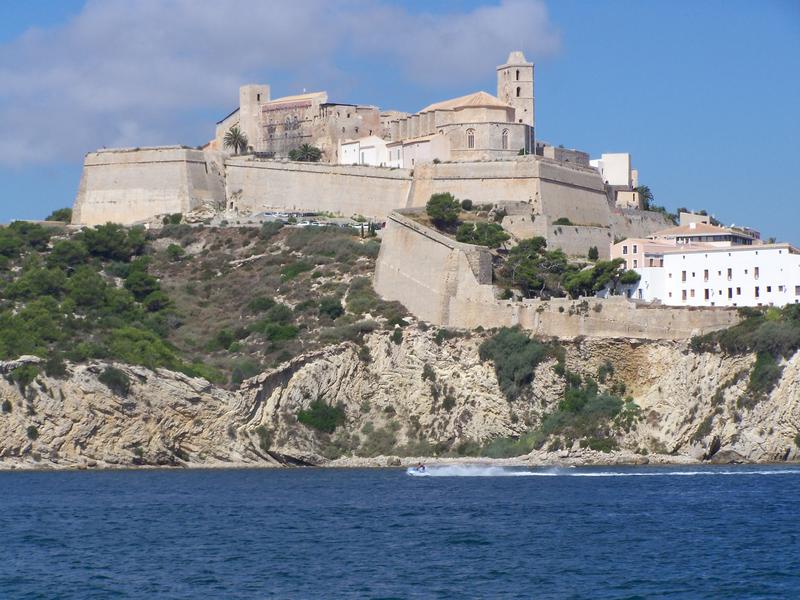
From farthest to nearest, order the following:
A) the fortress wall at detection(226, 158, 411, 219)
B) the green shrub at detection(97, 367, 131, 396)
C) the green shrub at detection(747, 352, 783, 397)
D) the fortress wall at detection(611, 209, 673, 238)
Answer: the fortress wall at detection(226, 158, 411, 219) < the fortress wall at detection(611, 209, 673, 238) < the green shrub at detection(97, 367, 131, 396) < the green shrub at detection(747, 352, 783, 397)

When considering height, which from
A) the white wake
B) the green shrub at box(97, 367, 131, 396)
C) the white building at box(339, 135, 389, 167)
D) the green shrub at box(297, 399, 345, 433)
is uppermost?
the white building at box(339, 135, 389, 167)

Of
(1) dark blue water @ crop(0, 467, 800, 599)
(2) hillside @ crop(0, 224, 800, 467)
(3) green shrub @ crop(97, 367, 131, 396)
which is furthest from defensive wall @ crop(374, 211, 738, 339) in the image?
(3) green shrub @ crop(97, 367, 131, 396)

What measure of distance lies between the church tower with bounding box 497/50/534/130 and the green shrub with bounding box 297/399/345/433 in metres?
21.2

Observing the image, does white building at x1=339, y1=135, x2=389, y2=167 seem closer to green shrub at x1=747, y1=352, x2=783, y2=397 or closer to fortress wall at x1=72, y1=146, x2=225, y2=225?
fortress wall at x1=72, y1=146, x2=225, y2=225

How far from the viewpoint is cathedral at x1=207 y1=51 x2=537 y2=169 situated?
6350cm

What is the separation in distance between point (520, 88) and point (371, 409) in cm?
2143

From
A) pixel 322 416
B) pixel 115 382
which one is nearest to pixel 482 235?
pixel 322 416

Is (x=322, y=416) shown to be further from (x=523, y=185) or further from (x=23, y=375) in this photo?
(x=523, y=185)

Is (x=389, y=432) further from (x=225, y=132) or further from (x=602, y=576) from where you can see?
(x=225, y=132)

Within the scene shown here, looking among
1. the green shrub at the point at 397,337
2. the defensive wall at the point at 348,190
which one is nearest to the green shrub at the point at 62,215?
the defensive wall at the point at 348,190

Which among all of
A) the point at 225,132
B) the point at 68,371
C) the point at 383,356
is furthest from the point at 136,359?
the point at 225,132

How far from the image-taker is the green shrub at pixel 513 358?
47.5 meters

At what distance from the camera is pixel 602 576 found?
27.2 meters

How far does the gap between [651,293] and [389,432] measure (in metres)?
9.79
